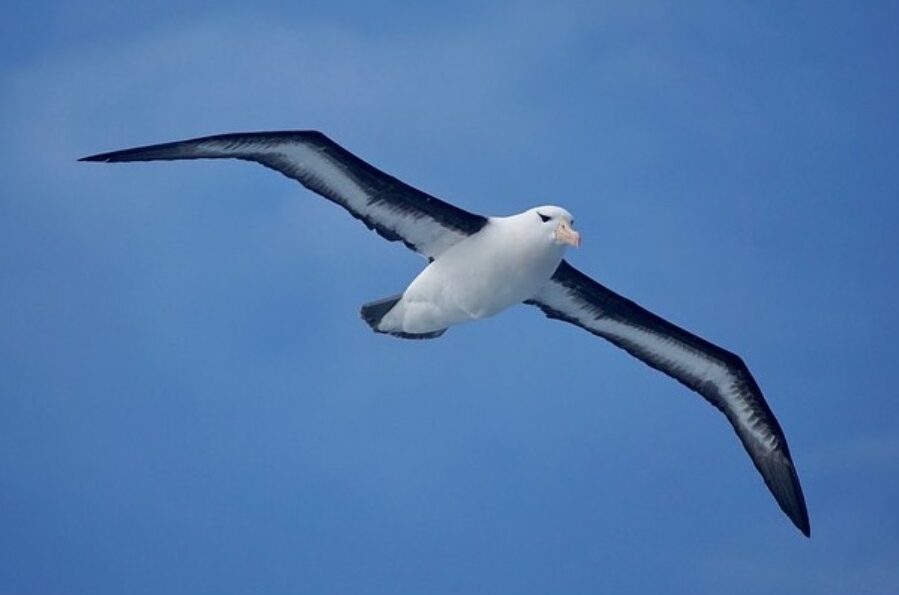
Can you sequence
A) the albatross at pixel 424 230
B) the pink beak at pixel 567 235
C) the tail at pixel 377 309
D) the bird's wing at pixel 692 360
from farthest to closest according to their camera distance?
1. the bird's wing at pixel 692 360
2. the tail at pixel 377 309
3. the albatross at pixel 424 230
4. the pink beak at pixel 567 235

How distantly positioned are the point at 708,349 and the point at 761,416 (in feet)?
3.41

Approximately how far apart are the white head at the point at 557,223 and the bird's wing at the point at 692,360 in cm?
170

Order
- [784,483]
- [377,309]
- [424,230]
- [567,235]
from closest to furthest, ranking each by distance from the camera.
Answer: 1. [567,235]
2. [424,230]
3. [377,309]
4. [784,483]

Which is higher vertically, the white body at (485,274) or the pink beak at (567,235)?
the pink beak at (567,235)

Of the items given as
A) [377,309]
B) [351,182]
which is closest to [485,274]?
[377,309]

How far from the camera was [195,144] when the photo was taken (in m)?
15.0

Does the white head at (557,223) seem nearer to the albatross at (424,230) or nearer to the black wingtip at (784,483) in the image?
the albatross at (424,230)

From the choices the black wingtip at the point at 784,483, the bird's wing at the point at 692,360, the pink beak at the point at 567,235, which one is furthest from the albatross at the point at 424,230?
the black wingtip at the point at 784,483

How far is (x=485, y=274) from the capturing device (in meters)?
15.2

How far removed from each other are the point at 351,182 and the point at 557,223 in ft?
7.09

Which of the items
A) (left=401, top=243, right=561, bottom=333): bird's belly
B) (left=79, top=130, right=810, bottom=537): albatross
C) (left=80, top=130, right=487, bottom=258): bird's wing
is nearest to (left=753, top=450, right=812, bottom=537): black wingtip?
(left=79, top=130, right=810, bottom=537): albatross

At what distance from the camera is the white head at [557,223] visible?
48.9 ft

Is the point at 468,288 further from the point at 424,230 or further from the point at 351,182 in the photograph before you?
the point at 351,182

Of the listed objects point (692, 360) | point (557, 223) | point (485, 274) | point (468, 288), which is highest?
point (692, 360)
